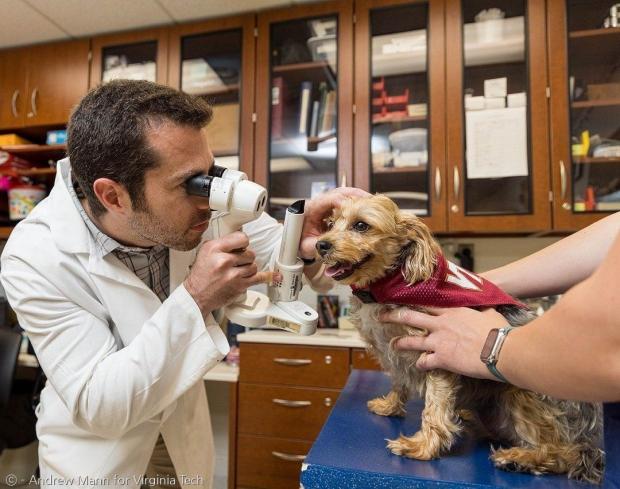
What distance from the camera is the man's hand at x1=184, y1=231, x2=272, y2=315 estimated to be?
2.84 ft

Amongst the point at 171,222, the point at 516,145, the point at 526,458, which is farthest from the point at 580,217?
the point at 171,222

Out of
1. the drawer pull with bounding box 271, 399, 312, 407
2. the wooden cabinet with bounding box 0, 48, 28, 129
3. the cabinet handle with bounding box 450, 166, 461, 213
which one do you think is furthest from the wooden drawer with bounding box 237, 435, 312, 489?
the wooden cabinet with bounding box 0, 48, 28, 129

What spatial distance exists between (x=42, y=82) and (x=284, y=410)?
2414 mm

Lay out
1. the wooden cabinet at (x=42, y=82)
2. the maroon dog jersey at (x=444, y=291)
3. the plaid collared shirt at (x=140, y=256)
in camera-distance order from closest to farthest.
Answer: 1. the maroon dog jersey at (x=444, y=291)
2. the plaid collared shirt at (x=140, y=256)
3. the wooden cabinet at (x=42, y=82)

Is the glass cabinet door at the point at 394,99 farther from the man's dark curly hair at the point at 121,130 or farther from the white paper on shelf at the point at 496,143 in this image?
the man's dark curly hair at the point at 121,130

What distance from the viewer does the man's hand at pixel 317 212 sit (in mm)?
1021

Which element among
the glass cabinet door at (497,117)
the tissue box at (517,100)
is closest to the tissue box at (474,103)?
the glass cabinet door at (497,117)

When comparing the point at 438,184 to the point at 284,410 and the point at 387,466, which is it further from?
the point at 387,466

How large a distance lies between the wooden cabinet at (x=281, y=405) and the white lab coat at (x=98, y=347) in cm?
92

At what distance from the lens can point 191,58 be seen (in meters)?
2.45

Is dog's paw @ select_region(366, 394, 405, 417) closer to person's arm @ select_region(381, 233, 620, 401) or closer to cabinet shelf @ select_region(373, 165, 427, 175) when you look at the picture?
person's arm @ select_region(381, 233, 620, 401)

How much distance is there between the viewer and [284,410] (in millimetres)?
1992

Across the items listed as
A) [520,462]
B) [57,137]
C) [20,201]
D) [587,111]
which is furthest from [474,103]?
[20,201]

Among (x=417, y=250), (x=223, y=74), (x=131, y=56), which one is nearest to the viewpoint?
(x=417, y=250)
